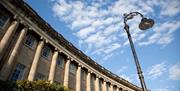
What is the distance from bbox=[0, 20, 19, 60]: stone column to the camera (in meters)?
17.1

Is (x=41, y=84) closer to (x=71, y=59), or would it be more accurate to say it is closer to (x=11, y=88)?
(x=11, y=88)

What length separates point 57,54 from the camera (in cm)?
2591

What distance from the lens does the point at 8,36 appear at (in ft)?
59.6

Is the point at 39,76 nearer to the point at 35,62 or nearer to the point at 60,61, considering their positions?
the point at 35,62

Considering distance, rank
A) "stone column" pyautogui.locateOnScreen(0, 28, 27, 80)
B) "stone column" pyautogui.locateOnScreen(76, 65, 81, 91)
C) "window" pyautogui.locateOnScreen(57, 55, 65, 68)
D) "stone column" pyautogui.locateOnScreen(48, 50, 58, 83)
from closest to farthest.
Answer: "stone column" pyautogui.locateOnScreen(0, 28, 27, 80), "stone column" pyautogui.locateOnScreen(48, 50, 58, 83), "window" pyautogui.locateOnScreen(57, 55, 65, 68), "stone column" pyautogui.locateOnScreen(76, 65, 81, 91)

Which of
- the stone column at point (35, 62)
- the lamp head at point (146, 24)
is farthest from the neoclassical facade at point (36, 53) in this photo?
the lamp head at point (146, 24)

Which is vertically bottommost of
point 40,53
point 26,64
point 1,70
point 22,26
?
point 1,70

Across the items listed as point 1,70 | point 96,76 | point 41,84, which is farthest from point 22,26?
point 96,76

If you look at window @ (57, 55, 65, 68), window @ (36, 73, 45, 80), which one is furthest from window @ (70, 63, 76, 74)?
window @ (36, 73, 45, 80)

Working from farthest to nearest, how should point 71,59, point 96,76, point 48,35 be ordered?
point 96,76
point 71,59
point 48,35

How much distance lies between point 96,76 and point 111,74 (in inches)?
247

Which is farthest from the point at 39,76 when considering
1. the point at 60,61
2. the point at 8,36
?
the point at 8,36

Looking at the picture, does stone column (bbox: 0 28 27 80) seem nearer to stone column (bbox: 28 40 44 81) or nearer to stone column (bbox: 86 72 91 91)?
stone column (bbox: 28 40 44 81)

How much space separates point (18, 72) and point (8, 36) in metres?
3.84
